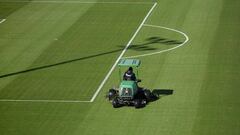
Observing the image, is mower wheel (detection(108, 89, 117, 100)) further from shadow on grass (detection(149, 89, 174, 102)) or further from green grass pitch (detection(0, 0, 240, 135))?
shadow on grass (detection(149, 89, 174, 102))

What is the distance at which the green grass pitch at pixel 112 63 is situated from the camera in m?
32.4

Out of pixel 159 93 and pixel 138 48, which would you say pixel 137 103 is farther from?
pixel 138 48

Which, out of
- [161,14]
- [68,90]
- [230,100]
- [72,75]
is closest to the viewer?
[230,100]

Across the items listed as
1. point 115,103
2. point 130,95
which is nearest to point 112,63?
point 115,103

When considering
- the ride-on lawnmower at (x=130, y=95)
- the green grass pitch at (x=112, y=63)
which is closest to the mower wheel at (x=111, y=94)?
the ride-on lawnmower at (x=130, y=95)

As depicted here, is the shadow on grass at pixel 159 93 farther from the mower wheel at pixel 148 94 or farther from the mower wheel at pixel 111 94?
the mower wheel at pixel 111 94

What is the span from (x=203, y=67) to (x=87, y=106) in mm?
8996

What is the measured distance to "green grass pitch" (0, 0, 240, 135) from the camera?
32406 mm

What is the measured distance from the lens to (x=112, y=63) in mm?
41656

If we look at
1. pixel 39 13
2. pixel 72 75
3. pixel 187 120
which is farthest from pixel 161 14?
pixel 187 120

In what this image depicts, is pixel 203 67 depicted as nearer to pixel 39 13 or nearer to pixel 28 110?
pixel 28 110

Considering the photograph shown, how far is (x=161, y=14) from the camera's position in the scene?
5266cm

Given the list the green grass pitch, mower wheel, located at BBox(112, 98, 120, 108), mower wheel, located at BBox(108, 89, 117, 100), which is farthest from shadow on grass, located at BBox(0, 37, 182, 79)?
mower wheel, located at BBox(112, 98, 120, 108)

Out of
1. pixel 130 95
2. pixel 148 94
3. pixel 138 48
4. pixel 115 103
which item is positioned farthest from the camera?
pixel 138 48
